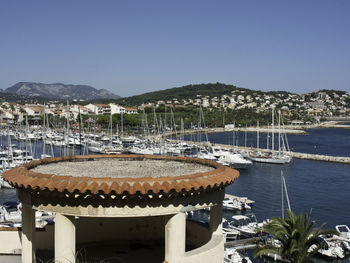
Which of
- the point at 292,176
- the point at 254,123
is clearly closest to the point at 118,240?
the point at 292,176

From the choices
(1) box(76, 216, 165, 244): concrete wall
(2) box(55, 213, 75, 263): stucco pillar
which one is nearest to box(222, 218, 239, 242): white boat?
(1) box(76, 216, 165, 244): concrete wall

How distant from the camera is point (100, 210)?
20.5 feet

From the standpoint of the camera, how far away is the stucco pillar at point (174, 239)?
6.44 meters

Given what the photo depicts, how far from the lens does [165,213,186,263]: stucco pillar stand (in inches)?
253

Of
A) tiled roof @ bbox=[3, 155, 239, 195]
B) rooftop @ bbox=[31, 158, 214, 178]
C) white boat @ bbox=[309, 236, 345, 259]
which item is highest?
tiled roof @ bbox=[3, 155, 239, 195]

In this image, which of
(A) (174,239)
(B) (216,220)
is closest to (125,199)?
(A) (174,239)

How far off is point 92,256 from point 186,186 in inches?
141

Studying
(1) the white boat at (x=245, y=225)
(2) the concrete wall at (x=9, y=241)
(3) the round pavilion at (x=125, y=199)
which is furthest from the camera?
(1) the white boat at (x=245, y=225)

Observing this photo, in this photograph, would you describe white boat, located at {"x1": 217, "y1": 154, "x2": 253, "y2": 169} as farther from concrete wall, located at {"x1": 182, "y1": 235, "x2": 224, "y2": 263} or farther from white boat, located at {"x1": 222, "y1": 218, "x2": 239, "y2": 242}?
concrete wall, located at {"x1": 182, "y1": 235, "x2": 224, "y2": 263}

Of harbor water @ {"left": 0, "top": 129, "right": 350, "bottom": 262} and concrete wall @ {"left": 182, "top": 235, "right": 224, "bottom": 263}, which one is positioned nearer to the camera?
concrete wall @ {"left": 182, "top": 235, "right": 224, "bottom": 263}

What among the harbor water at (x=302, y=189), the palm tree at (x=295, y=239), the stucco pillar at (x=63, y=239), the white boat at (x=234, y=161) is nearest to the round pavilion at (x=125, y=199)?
the stucco pillar at (x=63, y=239)

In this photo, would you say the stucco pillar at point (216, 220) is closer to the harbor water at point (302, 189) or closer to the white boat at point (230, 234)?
the harbor water at point (302, 189)

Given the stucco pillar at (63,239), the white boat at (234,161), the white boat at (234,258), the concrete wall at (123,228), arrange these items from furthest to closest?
the white boat at (234,161)
the white boat at (234,258)
the concrete wall at (123,228)
the stucco pillar at (63,239)

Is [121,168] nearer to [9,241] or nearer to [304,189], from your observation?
[9,241]
